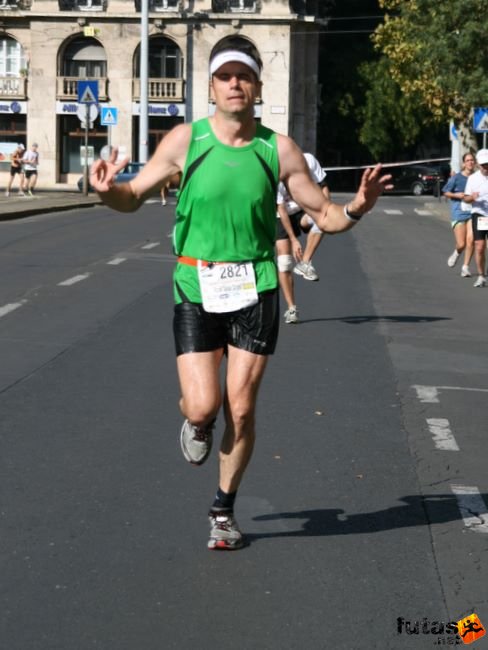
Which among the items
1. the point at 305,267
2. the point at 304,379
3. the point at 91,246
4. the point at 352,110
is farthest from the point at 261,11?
the point at 304,379

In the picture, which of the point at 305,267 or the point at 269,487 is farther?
the point at 305,267

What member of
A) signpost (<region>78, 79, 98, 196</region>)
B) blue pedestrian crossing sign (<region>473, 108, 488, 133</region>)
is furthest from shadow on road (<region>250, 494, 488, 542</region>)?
signpost (<region>78, 79, 98, 196</region>)

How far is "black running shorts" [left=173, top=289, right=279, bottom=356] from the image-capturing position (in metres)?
5.65

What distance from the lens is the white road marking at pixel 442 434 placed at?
25.8 feet

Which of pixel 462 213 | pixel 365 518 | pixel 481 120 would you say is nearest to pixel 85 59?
pixel 481 120

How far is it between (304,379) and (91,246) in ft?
46.7

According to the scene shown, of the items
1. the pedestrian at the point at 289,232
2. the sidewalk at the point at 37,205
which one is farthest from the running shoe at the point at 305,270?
the sidewalk at the point at 37,205

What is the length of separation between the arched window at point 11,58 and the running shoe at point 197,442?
61.9 metres

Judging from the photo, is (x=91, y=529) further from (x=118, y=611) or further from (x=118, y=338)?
(x=118, y=338)

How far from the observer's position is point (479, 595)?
16.7ft

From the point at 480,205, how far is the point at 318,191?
13558 millimetres

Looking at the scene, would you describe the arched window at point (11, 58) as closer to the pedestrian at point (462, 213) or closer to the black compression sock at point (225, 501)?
the pedestrian at point (462, 213)

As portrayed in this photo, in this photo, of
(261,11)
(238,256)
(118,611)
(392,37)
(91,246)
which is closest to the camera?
(118,611)

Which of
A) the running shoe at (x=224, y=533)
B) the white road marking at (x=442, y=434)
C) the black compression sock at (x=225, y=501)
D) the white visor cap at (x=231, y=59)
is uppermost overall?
the white visor cap at (x=231, y=59)
